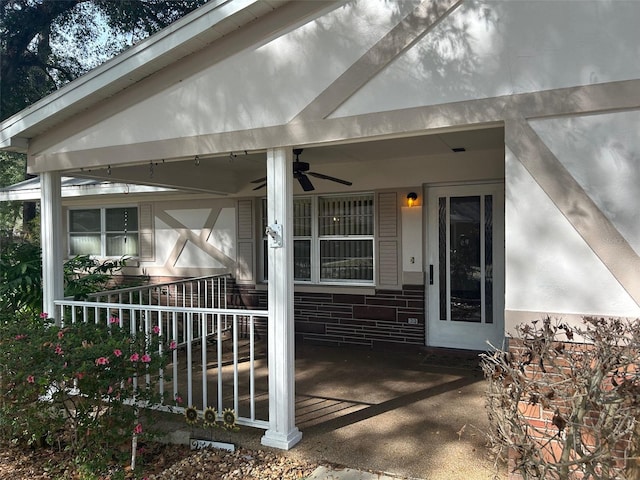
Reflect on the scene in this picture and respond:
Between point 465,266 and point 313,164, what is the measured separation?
2.62m

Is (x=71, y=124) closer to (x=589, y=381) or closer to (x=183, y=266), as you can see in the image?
(x=183, y=266)

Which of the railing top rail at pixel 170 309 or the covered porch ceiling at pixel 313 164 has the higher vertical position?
the covered porch ceiling at pixel 313 164

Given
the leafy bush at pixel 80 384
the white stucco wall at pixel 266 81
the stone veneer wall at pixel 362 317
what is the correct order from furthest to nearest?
the stone veneer wall at pixel 362 317, the white stucco wall at pixel 266 81, the leafy bush at pixel 80 384

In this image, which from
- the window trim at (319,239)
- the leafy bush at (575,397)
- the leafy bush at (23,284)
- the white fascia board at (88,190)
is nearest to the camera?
the leafy bush at (575,397)

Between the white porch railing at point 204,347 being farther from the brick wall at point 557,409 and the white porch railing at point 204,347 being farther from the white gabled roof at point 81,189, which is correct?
the brick wall at point 557,409

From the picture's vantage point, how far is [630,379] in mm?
2562

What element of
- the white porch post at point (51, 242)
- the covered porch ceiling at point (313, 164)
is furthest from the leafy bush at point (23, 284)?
the covered porch ceiling at point (313, 164)

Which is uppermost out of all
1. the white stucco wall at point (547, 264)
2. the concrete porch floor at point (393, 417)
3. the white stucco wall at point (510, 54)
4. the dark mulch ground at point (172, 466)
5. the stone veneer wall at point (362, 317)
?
the white stucco wall at point (510, 54)

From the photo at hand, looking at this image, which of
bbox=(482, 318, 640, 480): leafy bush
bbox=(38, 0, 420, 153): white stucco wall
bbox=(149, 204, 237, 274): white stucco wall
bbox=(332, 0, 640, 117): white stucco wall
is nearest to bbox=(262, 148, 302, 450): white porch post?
bbox=(38, 0, 420, 153): white stucco wall

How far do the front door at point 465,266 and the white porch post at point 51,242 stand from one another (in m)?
4.72

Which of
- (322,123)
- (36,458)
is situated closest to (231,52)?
(322,123)

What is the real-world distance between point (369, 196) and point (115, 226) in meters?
5.38

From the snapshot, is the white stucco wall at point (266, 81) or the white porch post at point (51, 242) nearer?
the white stucco wall at point (266, 81)

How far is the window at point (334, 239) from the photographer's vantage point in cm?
695
